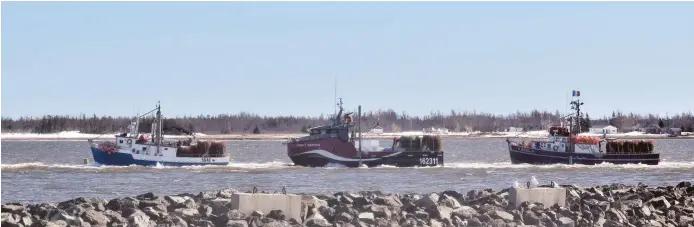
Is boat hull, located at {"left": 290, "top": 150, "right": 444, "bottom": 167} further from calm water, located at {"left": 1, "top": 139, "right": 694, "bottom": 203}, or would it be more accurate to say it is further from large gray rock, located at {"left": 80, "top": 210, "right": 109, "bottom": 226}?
large gray rock, located at {"left": 80, "top": 210, "right": 109, "bottom": 226}

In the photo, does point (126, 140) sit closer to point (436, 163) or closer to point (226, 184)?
point (436, 163)

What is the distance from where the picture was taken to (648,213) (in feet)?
→ 68.5

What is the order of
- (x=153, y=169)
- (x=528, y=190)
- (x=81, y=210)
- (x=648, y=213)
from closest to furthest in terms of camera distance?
(x=81, y=210)
(x=528, y=190)
(x=648, y=213)
(x=153, y=169)

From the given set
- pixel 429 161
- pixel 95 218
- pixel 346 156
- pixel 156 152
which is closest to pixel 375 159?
pixel 346 156

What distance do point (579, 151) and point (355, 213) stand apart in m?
45.5

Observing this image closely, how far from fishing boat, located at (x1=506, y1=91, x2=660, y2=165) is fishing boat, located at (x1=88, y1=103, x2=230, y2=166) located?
56.4 feet

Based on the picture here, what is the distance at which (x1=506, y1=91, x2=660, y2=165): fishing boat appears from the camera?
6147 centimetres

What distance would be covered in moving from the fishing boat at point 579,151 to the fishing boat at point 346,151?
7012 mm

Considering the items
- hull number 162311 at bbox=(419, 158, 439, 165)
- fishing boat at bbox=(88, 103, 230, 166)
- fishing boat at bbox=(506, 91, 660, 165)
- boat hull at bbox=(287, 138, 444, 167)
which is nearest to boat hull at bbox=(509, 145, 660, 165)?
fishing boat at bbox=(506, 91, 660, 165)

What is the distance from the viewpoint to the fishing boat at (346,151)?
56.5 m

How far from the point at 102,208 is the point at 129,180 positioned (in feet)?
87.6

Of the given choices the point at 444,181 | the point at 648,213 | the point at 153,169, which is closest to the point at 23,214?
the point at 648,213

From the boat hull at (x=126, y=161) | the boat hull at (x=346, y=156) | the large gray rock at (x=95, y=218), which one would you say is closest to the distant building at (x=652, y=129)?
the boat hull at (x=346, y=156)

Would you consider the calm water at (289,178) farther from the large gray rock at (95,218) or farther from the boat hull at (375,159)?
the large gray rock at (95,218)
